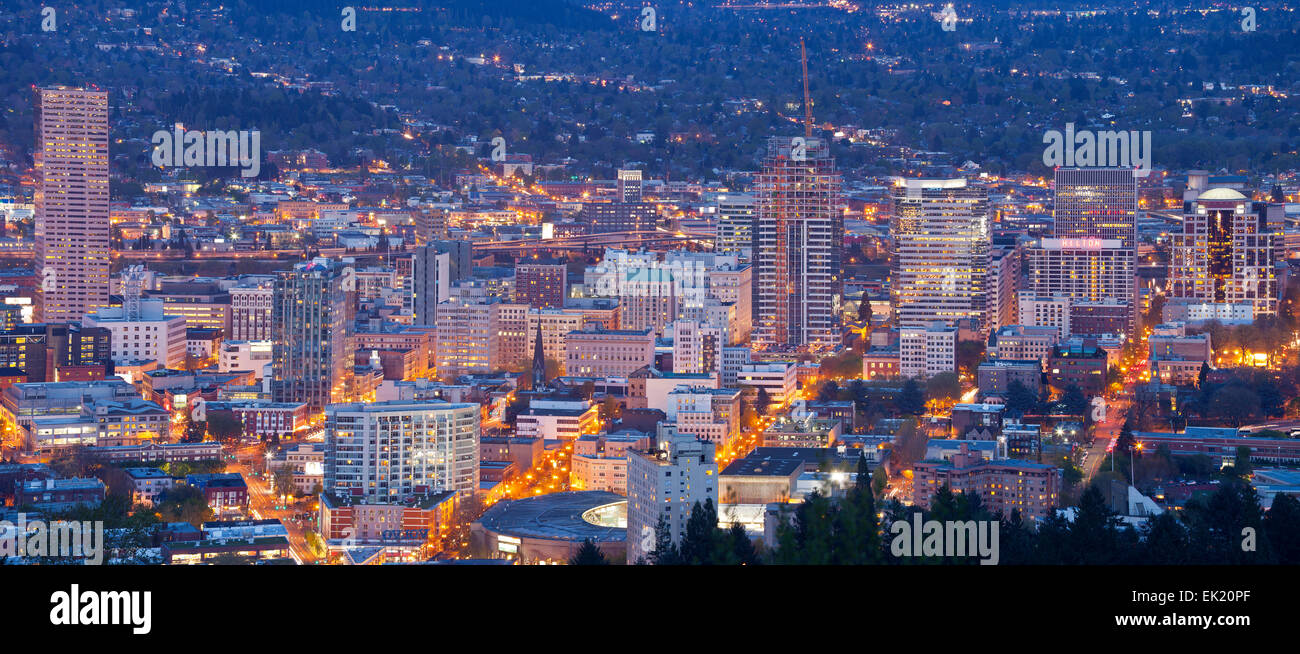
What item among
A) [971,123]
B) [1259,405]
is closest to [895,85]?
[971,123]

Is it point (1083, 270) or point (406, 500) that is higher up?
point (1083, 270)

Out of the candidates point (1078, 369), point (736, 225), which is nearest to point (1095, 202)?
point (736, 225)

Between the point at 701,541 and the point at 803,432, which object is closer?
the point at 701,541

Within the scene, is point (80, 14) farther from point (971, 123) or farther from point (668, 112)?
point (971, 123)

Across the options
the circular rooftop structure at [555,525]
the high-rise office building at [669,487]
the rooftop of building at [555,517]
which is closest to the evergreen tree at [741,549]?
the high-rise office building at [669,487]

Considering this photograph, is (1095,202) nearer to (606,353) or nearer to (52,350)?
(606,353)

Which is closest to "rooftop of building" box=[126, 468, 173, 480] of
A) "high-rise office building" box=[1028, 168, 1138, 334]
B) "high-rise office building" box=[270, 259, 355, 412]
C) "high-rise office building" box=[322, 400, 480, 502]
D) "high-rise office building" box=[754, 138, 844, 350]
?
"high-rise office building" box=[322, 400, 480, 502]

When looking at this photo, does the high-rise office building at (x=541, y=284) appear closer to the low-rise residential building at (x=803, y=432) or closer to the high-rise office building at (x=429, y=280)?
the high-rise office building at (x=429, y=280)
